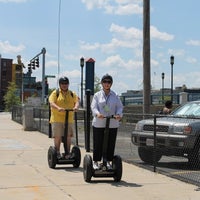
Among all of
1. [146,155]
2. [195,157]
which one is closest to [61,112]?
[146,155]

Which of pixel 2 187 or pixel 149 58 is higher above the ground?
pixel 149 58

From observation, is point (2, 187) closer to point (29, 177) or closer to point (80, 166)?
point (29, 177)

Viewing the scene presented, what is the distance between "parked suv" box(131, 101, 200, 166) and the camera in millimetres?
10003

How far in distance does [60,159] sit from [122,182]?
205cm

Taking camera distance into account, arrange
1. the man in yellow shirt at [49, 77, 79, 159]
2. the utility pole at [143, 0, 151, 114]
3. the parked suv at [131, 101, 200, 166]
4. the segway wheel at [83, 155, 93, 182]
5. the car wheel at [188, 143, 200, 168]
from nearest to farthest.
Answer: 1. the segway wheel at [83, 155, 93, 182]
2. the car wheel at [188, 143, 200, 168]
3. the parked suv at [131, 101, 200, 166]
4. the man in yellow shirt at [49, 77, 79, 159]
5. the utility pole at [143, 0, 151, 114]

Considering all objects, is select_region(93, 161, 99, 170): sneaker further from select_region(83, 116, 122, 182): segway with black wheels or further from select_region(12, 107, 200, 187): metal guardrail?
select_region(12, 107, 200, 187): metal guardrail

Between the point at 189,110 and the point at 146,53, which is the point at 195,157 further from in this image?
the point at 146,53

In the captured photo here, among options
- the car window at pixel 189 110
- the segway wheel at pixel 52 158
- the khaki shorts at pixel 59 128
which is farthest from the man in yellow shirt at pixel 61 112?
the car window at pixel 189 110

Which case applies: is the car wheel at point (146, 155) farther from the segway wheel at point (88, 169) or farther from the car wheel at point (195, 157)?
the segway wheel at point (88, 169)

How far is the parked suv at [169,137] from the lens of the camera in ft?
32.8

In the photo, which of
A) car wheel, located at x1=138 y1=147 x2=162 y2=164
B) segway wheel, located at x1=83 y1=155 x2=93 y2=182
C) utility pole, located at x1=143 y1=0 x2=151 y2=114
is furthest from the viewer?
utility pole, located at x1=143 y1=0 x2=151 y2=114

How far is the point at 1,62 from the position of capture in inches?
5920

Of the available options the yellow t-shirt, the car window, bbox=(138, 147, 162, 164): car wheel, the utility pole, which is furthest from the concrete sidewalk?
the utility pole

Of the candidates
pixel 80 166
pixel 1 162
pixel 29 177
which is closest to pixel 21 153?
pixel 1 162
